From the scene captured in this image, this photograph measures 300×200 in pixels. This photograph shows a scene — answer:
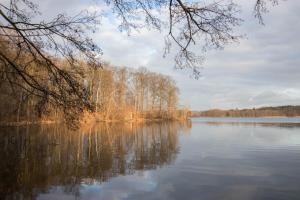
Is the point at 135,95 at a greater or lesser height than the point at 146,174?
greater

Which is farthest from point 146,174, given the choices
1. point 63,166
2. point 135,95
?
point 135,95

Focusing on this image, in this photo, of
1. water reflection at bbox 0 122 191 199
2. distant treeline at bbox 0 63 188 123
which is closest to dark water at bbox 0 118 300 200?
water reflection at bbox 0 122 191 199

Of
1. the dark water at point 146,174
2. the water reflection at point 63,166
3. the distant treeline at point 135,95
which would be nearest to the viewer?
the dark water at point 146,174

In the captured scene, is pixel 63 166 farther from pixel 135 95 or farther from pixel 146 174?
pixel 135 95

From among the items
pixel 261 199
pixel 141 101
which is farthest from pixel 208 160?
pixel 141 101

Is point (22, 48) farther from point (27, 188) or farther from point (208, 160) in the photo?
point (208, 160)

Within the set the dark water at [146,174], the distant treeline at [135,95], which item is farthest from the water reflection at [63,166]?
the distant treeline at [135,95]

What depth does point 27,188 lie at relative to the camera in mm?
10023

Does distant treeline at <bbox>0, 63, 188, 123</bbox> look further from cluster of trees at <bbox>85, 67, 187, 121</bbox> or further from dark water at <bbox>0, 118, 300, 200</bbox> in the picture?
dark water at <bbox>0, 118, 300, 200</bbox>

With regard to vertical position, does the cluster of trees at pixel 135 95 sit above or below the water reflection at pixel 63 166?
above

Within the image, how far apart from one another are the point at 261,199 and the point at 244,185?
5.59 feet

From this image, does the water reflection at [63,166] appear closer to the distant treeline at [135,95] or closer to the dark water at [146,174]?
the dark water at [146,174]

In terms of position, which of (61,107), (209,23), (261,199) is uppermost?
(209,23)

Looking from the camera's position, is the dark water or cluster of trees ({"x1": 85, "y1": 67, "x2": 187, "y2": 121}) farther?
cluster of trees ({"x1": 85, "y1": 67, "x2": 187, "y2": 121})
